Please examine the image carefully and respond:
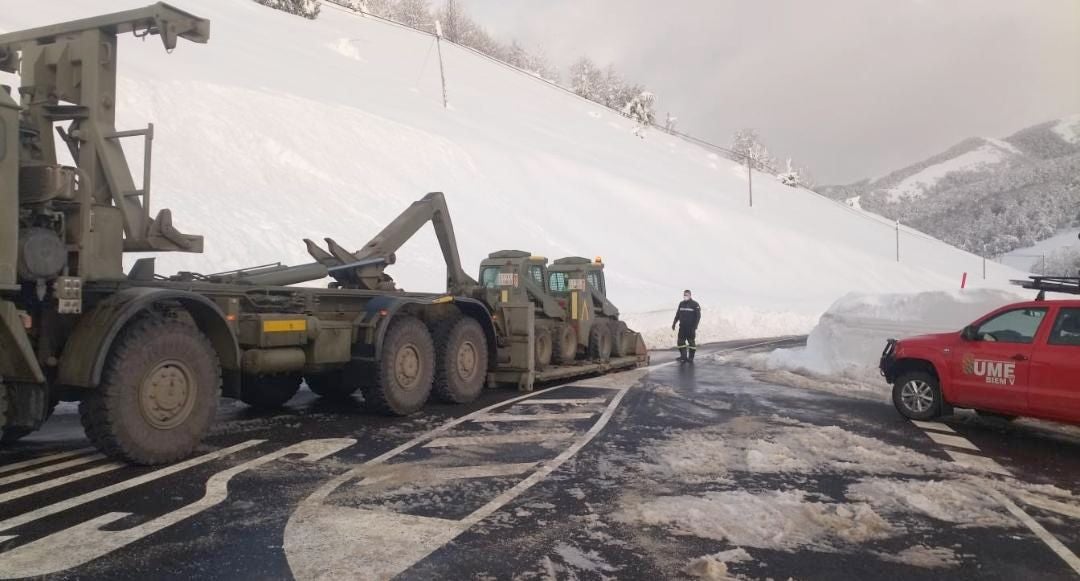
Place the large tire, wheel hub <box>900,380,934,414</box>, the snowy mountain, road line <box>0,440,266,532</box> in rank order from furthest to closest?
the snowy mountain < the large tire < wheel hub <box>900,380,934,414</box> < road line <box>0,440,266,532</box>

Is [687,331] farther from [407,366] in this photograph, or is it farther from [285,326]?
[285,326]

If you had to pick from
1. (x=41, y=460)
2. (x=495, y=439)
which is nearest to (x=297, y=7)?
(x=41, y=460)

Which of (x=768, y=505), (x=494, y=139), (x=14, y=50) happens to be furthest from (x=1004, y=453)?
(x=494, y=139)

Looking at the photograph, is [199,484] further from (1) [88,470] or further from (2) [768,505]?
(2) [768,505]

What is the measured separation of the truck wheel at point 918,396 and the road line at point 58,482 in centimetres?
885

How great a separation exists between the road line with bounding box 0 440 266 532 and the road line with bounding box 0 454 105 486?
2.63 ft

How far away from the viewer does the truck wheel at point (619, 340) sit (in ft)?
51.5

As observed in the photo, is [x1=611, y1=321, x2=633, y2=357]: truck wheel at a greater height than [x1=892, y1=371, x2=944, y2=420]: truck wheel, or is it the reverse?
[x1=611, y1=321, x2=633, y2=357]: truck wheel

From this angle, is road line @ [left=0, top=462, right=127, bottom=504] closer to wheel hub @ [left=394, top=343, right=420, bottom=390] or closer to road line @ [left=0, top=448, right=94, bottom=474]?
road line @ [left=0, top=448, right=94, bottom=474]

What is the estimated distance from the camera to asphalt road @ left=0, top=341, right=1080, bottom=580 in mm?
4113

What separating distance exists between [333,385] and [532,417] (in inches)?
117

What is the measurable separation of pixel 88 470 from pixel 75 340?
1094mm

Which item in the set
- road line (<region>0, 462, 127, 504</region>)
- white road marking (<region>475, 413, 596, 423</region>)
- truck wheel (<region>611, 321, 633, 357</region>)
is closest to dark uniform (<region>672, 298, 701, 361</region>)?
truck wheel (<region>611, 321, 633, 357</region>)

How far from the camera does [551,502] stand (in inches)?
207
